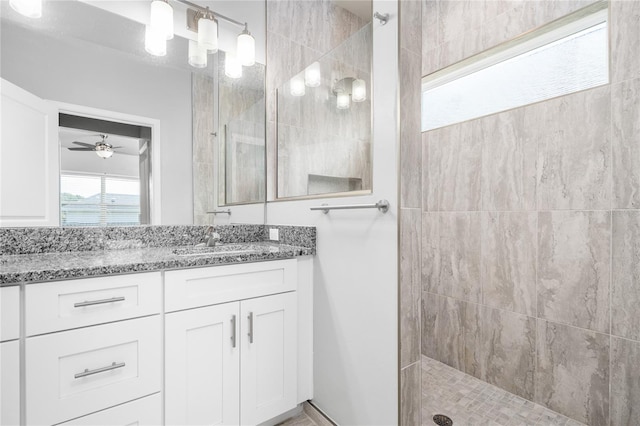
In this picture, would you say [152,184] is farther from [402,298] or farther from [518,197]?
[518,197]

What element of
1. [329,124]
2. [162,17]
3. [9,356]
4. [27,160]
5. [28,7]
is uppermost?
[162,17]

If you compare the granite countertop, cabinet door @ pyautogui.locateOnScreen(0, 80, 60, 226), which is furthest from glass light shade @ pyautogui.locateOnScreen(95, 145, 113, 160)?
the granite countertop

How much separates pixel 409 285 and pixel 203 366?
95cm

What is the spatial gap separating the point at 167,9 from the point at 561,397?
3.03m

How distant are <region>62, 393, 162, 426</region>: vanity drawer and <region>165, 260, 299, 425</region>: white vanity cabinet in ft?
0.13

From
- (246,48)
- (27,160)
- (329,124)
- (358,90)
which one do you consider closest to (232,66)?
(246,48)

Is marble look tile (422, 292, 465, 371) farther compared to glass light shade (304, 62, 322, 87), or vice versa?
marble look tile (422, 292, 465, 371)

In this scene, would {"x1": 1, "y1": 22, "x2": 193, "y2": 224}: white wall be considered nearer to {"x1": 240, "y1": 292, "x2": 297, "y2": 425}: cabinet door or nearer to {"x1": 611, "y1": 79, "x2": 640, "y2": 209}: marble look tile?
{"x1": 240, "y1": 292, "x2": 297, "y2": 425}: cabinet door

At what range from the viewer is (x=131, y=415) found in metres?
1.14

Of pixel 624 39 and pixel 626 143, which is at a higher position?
pixel 624 39

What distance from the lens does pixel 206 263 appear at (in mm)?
1312

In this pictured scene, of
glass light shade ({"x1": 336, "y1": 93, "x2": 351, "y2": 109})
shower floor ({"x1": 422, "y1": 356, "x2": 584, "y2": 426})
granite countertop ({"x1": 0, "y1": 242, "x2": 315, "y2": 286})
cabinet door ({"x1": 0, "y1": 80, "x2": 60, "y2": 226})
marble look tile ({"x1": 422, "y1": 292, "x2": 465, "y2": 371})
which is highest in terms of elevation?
glass light shade ({"x1": 336, "y1": 93, "x2": 351, "y2": 109})

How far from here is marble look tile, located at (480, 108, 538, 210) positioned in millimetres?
1771

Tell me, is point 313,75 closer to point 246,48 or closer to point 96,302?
point 246,48
